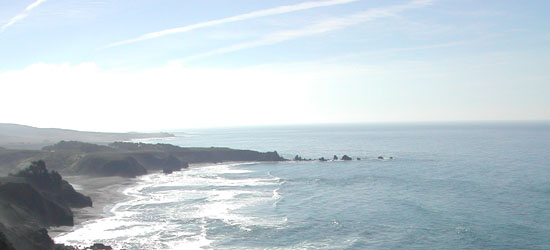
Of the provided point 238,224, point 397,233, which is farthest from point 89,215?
point 397,233

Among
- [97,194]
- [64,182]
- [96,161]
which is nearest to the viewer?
[64,182]

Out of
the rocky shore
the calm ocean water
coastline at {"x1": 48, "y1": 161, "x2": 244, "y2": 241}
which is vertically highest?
the rocky shore

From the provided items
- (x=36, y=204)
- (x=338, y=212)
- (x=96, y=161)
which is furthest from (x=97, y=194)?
→ (x=338, y=212)

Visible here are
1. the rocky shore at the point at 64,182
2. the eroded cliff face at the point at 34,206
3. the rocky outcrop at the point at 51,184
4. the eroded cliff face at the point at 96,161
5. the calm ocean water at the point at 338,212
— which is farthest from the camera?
the eroded cliff face at the point at 96,161

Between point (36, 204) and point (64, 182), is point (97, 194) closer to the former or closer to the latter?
point (64, 182)

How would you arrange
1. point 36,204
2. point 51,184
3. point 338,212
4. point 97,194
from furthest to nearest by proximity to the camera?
point 97,194 → point 51,184 → point 338,212 → point 36,204

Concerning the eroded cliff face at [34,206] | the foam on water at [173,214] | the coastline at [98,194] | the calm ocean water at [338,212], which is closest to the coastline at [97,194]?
the coastline at [98,194]

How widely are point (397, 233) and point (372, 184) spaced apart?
39891mm

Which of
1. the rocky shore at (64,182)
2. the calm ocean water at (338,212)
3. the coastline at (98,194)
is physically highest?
the rocky shore at (64,182)

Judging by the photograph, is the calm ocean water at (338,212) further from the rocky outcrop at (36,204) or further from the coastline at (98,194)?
the rocky outcrop at (36,204)

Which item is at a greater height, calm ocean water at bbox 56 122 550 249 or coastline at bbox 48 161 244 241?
coastline at bbox 48 161 244 241

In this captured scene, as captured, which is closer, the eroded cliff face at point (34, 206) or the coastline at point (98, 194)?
the eroded cliff face at point (34, 206)

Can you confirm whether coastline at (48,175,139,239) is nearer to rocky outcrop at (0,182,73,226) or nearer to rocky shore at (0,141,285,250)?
rocky shore at (0,141,285,250)

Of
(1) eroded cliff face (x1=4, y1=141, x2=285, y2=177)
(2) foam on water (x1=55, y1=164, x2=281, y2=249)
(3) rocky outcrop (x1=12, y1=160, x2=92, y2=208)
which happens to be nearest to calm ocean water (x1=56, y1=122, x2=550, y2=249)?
(2) foam on water (x1=55, y1=164, x2=281, y2=249)
